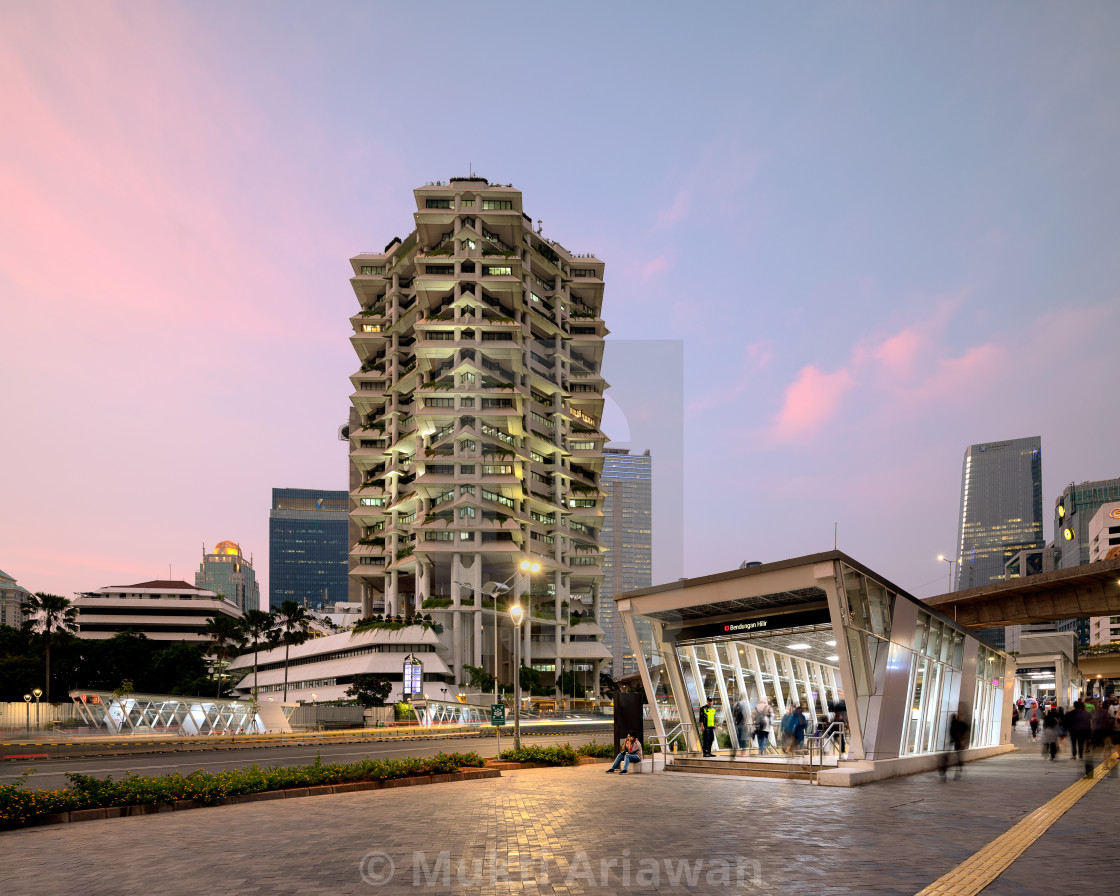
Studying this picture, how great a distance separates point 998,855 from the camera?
1102cm

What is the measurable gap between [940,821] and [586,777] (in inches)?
412

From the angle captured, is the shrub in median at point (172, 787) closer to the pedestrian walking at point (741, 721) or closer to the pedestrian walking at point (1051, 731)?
the pedestrian walking at point (741, 721)

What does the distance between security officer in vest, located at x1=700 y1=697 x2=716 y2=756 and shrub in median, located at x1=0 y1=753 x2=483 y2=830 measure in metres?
8.59

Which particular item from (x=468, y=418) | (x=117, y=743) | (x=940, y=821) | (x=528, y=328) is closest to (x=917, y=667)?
(x=940, y=821)

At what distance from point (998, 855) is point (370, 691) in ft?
281

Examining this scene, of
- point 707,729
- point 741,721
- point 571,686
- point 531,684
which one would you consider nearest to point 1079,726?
point 741,721

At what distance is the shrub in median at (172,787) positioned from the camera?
1475 cm

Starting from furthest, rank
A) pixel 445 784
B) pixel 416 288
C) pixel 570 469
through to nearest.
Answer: pixel 570 469, pixel 416 288, pixel 445 784

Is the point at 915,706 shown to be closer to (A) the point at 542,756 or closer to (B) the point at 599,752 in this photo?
(B) the point at 599,752

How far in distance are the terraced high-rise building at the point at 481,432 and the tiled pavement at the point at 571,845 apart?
80.2 meters

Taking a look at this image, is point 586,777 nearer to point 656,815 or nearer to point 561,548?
point 656,815

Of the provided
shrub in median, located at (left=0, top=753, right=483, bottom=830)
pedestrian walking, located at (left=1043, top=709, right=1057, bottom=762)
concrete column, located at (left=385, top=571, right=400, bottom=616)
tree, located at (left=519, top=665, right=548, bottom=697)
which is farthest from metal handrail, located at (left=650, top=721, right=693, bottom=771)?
concrete column, located at (left=385, top=571, right=400, bottom=616)

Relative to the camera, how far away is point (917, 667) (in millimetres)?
25672

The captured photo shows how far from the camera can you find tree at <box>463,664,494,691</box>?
93812mm
